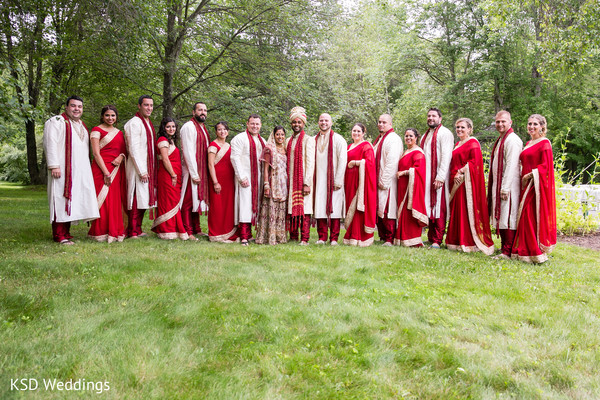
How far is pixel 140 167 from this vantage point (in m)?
6.80

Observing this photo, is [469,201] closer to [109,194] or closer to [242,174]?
[242,174]

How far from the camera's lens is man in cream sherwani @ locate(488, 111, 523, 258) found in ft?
20.7

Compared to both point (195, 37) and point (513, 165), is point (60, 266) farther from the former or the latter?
point (195, 37)

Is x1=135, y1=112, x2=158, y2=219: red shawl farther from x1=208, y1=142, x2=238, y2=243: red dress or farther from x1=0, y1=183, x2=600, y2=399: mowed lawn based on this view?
x1=0, y1=183, x2=600, y2=399: mowed lawn

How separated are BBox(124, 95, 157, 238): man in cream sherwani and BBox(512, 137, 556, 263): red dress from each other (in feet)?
18.9

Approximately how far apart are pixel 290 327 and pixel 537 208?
14.5 feet

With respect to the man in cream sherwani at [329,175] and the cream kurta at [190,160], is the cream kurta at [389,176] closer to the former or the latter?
the man in cream sherwani at [329,175]

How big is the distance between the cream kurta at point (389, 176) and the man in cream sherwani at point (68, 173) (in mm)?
4572

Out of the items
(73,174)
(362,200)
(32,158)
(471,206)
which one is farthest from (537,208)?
(32,158)

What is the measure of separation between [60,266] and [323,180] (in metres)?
4.13

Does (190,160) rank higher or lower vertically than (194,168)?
higher

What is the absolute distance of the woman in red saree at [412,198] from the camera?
702 centimetres

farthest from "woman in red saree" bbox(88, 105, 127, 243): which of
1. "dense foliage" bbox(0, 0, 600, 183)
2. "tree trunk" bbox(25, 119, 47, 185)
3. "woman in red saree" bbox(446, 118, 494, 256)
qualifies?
"tree trunk" bbox(25, 119, 47, 185)

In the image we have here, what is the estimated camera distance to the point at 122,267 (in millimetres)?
4781
